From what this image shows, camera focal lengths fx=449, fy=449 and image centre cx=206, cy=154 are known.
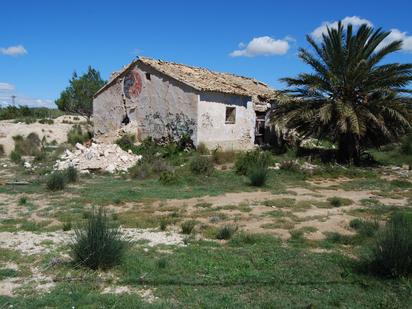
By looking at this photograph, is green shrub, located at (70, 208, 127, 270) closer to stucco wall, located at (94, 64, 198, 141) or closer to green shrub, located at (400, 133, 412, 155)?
stucco wall, located at (94, 64, 198, 141)

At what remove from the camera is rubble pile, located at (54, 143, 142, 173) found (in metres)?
16.2

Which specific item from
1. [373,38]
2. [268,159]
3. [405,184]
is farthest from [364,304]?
[373,38]

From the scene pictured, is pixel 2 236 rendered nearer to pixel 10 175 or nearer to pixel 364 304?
pixel 364 304

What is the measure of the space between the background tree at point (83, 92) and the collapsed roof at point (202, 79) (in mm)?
16849

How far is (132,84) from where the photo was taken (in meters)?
21.3

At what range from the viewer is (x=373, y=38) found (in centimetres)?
1752

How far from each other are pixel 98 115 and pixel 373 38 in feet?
44.8

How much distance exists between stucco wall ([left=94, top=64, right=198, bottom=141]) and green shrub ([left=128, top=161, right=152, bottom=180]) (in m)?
4.16

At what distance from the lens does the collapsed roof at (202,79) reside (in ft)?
64.7

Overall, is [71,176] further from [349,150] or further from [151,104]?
[349,150]

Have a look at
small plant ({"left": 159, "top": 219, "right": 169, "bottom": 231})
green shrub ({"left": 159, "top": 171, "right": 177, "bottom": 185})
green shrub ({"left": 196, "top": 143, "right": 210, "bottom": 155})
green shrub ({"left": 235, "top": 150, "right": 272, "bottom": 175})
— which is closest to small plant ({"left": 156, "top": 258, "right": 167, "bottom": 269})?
small plant ({"left": 159, "top": 219, "right": 169, "bottom": 231})

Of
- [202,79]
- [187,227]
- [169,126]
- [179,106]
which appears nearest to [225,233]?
[187,227]

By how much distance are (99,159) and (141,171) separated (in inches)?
108

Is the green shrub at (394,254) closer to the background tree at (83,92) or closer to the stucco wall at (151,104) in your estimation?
the stucco wall at (151,104)
